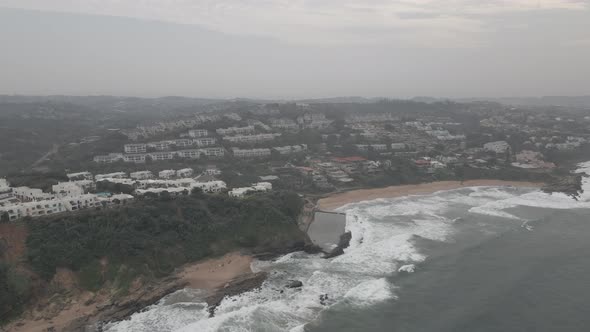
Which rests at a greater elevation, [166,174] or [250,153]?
[250,153]

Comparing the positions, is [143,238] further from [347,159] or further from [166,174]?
[347,159]

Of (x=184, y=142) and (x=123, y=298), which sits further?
(x=184, y=142)

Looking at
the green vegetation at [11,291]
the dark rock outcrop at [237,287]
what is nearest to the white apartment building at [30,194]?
the green vegetation at [11,291]

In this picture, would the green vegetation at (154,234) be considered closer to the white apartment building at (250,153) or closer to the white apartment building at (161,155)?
the white apartment building at (250,153)

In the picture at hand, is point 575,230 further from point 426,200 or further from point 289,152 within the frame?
point 289,152

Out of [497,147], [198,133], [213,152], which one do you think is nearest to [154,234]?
[213,152]

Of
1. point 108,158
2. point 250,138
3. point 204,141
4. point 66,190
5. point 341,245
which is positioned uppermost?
point 250,138

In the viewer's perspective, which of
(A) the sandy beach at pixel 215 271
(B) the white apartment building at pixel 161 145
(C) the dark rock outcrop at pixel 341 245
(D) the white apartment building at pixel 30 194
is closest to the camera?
(A) the sandy beach at pixel 215 271
